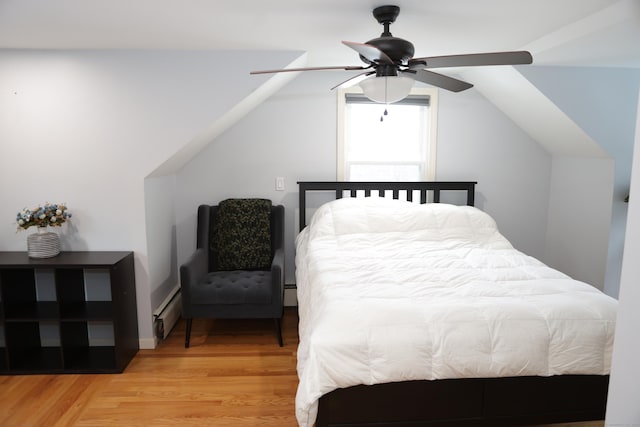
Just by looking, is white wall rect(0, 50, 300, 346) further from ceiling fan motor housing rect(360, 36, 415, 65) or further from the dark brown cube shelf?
ceiling fan motor housing rect(360, 36, 415, 65)

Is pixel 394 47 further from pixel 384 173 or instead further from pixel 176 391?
pixel 176 391

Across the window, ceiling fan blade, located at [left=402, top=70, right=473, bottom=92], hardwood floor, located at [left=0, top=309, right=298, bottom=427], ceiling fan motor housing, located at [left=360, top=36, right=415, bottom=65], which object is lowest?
hardwood floor, located at [left=0, top=309, right=298, bottom=427]

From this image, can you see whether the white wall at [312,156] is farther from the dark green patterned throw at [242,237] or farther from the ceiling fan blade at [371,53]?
the ceiling fan blade at [371,53]

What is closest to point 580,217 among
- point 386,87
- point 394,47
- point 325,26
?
point 386,87

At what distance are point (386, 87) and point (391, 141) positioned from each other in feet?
5.65

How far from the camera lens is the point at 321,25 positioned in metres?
2.32

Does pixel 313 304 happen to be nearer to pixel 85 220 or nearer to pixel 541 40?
pixel 85 220

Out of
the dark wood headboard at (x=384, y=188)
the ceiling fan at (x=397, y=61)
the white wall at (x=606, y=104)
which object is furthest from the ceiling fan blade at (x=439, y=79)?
the dark wood headboard at (x=384, y=188)

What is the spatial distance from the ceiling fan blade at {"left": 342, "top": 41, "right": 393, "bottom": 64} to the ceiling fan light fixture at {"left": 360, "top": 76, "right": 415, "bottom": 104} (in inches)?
5.5

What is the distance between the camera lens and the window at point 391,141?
3.80m

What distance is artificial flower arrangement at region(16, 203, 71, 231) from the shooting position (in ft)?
8.84

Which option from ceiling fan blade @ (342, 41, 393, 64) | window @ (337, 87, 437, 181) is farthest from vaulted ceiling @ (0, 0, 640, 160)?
window @ (337, 87, 437, 181)

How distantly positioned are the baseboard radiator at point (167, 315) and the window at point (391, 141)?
1.73 metres

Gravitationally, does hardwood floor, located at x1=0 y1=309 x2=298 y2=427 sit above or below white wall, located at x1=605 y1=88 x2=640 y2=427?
below
